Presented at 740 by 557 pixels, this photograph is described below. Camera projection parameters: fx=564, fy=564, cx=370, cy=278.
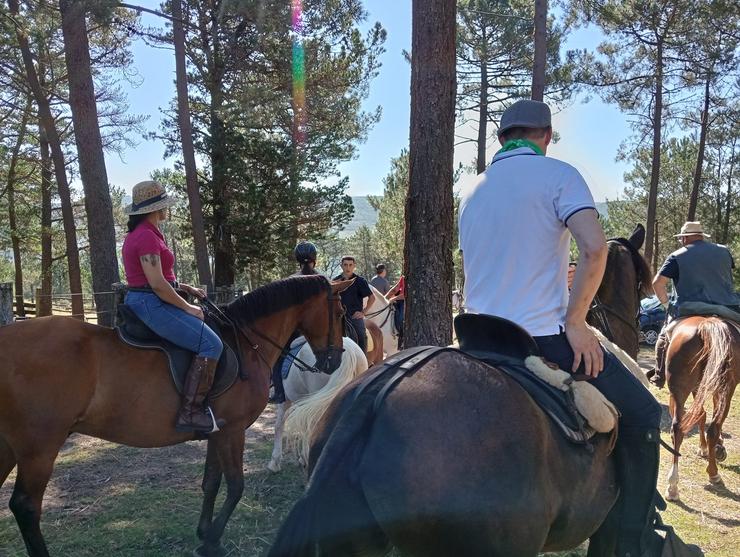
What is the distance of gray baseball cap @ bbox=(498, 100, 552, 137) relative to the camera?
2.32 m

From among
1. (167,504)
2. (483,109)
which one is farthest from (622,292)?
(483,109)

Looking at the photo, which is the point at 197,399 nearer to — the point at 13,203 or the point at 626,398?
the point at 626,398

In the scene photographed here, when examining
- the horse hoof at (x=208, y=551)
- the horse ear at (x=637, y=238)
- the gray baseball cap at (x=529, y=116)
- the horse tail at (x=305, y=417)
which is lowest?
the horse hoof at (x=208, y=551)

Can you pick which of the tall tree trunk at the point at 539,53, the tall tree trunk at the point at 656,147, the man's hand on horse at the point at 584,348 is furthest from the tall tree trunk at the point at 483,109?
the man's hand on horse at the point at 584,348

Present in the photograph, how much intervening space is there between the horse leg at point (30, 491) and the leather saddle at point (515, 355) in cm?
285

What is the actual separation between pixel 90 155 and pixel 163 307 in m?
6.68

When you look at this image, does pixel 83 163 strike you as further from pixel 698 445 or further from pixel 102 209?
pixel 698 445

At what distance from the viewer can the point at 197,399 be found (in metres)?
3.98

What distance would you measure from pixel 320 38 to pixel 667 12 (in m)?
10.8

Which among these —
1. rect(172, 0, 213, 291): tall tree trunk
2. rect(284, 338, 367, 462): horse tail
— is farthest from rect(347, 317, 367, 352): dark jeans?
rect(172, 0, 213, 291): tall tree trunk

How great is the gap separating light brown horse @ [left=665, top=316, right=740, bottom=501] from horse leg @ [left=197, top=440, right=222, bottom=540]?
13.1 feet

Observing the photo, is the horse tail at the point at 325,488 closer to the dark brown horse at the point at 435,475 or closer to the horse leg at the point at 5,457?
the dark brown horse at the point at 435,475

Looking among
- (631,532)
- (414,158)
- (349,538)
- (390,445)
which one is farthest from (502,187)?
(414,158)

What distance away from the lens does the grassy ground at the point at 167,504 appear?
4195 mm
